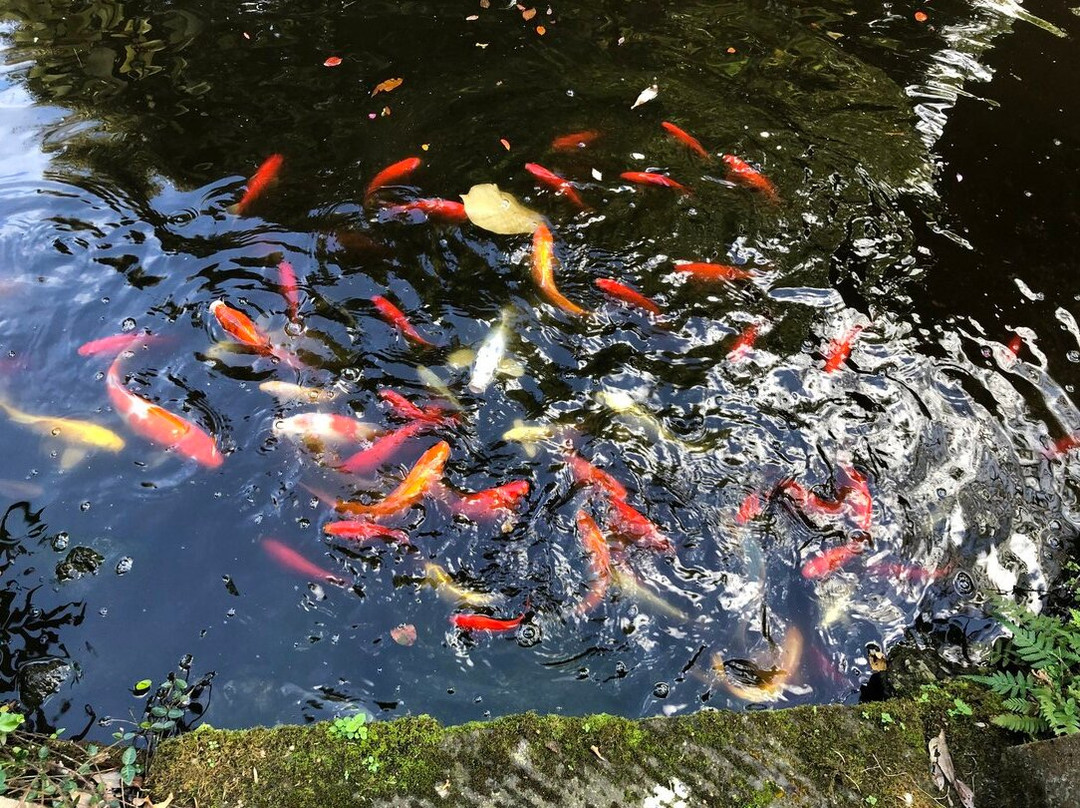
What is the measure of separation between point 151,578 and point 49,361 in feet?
5.81

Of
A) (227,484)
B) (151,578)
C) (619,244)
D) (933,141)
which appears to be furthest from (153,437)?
(933,141)

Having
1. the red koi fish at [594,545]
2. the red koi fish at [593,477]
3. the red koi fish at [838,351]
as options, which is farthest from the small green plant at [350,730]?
the red koi fish at [838,351]

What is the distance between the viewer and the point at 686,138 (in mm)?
6074

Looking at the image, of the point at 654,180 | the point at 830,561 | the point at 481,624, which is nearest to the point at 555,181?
the point at 654,180

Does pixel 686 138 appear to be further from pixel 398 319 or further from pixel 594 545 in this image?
pixel 594 545

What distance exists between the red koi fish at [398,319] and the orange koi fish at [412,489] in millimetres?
838

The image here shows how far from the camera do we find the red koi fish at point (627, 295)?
16.0ft

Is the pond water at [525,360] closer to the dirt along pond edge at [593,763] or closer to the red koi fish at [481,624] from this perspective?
the red koi fish at [481,624]

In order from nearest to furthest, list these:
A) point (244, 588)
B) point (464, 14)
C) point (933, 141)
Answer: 1. point (244, 588)
2. point (933, 141)
3. point (464, 14)

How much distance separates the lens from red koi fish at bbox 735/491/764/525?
12.9 ft

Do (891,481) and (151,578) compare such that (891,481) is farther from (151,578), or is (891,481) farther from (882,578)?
(151,578)

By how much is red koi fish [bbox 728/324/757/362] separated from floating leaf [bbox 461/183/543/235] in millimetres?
1625

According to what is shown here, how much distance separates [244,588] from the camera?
3.61 m

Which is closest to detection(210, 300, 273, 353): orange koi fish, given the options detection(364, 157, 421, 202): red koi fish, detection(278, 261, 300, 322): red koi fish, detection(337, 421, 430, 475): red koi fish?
detection(278, 261, 300, 322): red koi fish
